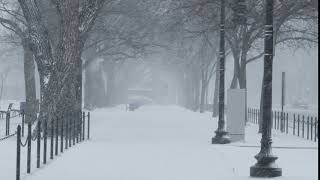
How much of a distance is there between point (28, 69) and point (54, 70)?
12.5 metres

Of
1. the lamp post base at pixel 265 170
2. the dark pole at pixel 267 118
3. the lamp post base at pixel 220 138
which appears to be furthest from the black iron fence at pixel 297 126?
the lamp post base at pixel 265 170

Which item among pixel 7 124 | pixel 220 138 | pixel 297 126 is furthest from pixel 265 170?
pixel 297 126

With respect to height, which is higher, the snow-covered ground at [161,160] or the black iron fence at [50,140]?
the black iron fence at [50,140]

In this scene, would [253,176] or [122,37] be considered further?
[122,37]

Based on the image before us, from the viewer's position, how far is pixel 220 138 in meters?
23.7

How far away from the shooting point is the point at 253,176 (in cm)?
1415

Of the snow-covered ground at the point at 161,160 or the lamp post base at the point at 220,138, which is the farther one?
the lamp post base at the point at 220,138

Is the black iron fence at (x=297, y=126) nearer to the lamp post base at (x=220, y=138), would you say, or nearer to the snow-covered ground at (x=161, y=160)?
the snow-covered ground at (x=161, y=160)

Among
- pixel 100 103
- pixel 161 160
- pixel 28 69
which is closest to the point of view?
pixel 161 160

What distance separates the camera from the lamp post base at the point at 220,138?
2370 centimetres

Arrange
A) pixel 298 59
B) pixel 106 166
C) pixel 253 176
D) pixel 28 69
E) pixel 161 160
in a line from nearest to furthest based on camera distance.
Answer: pixel 253 176 → pixel 106 166 → pixel 161 160 → pixel 28 69 → pixel 298 59

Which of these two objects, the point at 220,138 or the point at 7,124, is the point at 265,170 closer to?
the point at 220,138

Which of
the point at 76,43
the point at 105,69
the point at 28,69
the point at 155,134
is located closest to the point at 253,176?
the point at 76,43

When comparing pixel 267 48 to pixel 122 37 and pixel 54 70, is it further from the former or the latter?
pixel 122 37
